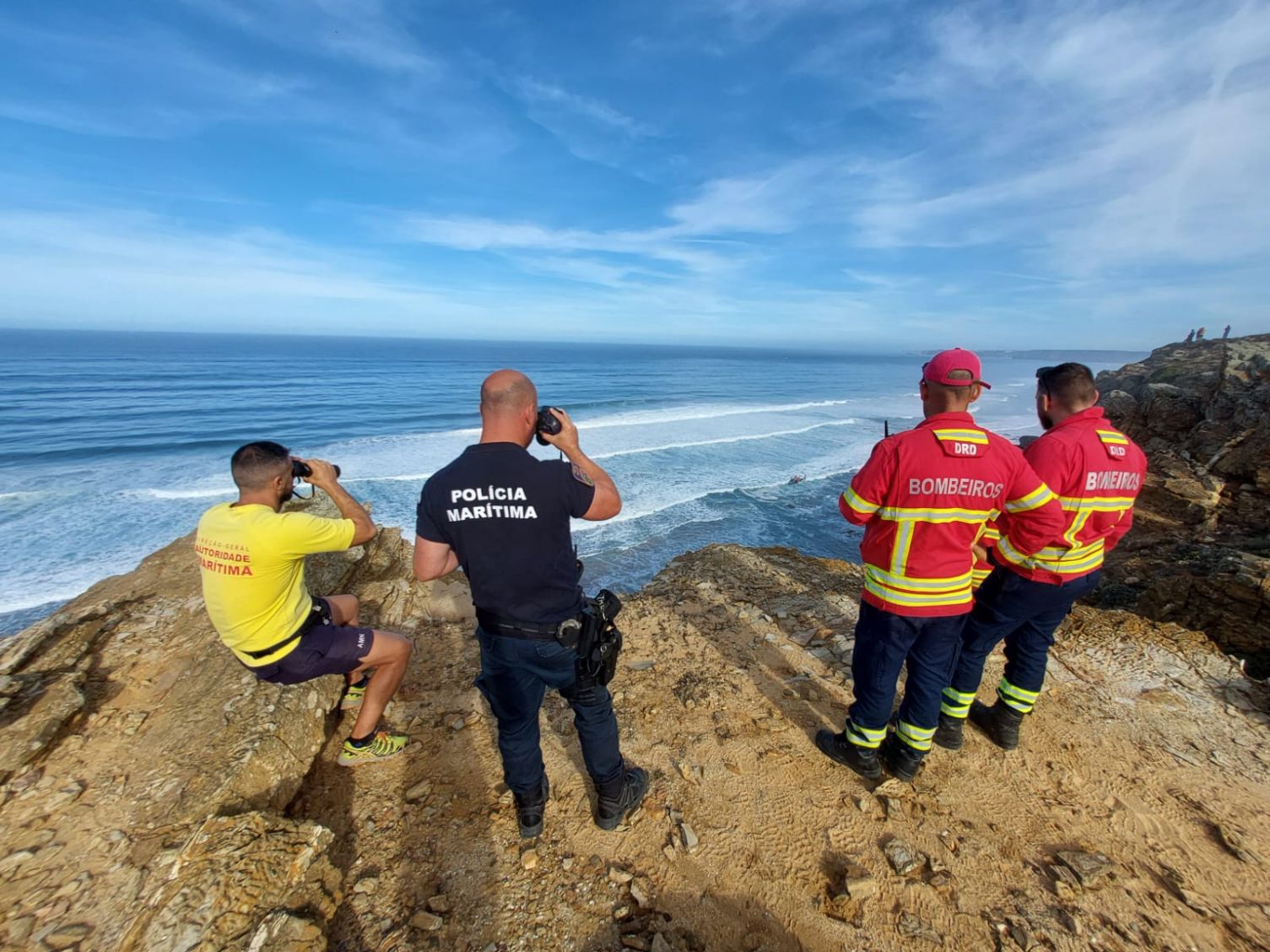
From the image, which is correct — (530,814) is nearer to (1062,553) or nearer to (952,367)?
(952,367)

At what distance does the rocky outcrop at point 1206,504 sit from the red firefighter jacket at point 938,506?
397 centimetres

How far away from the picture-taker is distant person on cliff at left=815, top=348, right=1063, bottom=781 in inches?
100

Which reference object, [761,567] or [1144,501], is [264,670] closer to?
[761,567]

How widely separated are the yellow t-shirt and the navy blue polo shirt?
0.76 metres

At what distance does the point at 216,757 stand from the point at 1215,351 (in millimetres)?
25960

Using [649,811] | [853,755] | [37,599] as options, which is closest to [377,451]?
[37,599]

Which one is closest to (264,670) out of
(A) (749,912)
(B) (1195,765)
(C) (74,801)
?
(C) (74,801)

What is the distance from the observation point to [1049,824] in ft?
9.52

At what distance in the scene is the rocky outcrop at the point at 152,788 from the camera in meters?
2.20

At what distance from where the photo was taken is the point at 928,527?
2.62m

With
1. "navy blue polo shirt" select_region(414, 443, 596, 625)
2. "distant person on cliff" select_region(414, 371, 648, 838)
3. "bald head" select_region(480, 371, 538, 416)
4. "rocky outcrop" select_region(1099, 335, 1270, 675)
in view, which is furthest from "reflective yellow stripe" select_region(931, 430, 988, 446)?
"rocky outcrop" select_region(1099, 335, 1270, 675)

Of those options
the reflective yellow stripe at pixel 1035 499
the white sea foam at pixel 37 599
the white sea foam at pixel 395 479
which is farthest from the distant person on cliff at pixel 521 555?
the white sea foam at pixel 395 479

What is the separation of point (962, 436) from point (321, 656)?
3.76 m

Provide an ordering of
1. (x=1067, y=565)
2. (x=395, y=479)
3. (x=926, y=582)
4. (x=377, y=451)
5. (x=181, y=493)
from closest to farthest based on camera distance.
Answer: (x=926, y=582), (x=1067, y=565), (x=181, y=493), (x=395, y=479), (x=377, y=451)
